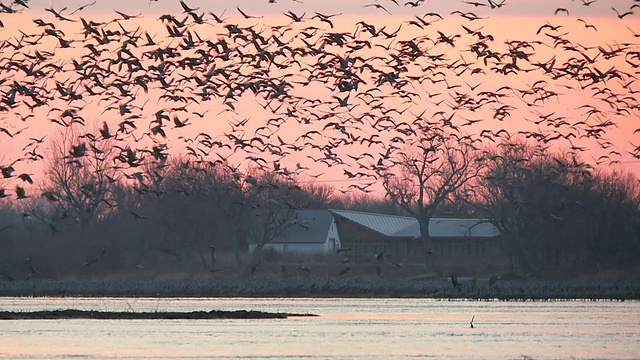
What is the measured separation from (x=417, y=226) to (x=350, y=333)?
74017 millimetres

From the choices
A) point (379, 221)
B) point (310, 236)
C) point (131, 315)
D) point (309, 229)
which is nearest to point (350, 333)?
point (131, 315)

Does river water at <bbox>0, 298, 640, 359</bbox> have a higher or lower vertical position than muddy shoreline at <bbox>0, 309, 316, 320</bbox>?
lower

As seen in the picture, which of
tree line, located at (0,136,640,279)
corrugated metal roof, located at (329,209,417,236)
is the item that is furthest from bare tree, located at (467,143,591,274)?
corrugated metal roof, located at (329,209,417,236)

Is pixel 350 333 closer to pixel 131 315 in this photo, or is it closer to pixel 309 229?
pixel 131 315

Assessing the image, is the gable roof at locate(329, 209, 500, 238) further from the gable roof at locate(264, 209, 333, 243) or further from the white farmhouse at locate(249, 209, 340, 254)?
the white farmhouse at locate(249, 209, 340, 254)

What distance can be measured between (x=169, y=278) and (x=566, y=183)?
28.1 m

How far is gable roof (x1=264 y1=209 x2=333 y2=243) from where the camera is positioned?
118 m

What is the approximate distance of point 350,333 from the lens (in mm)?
54219

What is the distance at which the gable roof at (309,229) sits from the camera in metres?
118

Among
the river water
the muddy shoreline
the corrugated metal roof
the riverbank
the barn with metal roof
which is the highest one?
the corrugated metal roof

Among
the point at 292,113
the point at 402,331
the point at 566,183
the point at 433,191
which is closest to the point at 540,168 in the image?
the point at 566,183

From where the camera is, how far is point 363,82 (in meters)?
39.4

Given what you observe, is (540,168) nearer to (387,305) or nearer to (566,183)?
(566,183)

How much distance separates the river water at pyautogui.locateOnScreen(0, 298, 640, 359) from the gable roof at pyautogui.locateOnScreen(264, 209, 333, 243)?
42040 millimetres
